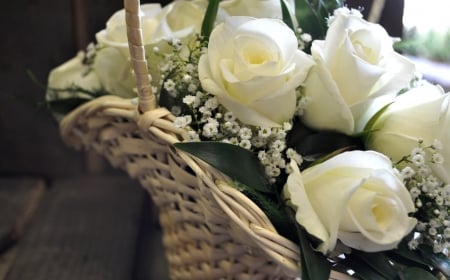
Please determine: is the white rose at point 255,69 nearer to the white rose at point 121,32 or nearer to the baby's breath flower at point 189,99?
the baby's breath flower at point 189,99

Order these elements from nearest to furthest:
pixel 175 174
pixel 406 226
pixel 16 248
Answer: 1. pixel 406 226
2. pixel 175 174
3. pixel 16 248

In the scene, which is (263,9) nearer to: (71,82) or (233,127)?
(233,127)

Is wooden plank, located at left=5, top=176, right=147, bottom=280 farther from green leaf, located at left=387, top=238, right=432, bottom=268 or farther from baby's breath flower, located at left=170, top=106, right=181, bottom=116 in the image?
green leaf, located at left=387, top=238, right=432, bottom=268

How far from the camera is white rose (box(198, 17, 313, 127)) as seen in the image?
0.54m

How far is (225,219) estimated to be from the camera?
23.0 inches

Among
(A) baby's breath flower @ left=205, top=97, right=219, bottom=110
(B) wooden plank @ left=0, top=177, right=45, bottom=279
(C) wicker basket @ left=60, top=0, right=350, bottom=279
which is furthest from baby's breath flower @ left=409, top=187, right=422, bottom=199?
(B) wooden plank @ left=0, top=177, right=45, bottom=279

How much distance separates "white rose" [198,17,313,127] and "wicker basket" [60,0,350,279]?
0.23ft

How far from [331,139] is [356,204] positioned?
113 millimetres

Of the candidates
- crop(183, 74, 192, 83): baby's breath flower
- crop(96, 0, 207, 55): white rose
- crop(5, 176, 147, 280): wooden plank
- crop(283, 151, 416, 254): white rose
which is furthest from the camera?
crop(5, 176, 147, 280): wooden plank

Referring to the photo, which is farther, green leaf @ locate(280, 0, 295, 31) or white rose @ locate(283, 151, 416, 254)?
green leaf @ locate(280, 0, 295, 31)

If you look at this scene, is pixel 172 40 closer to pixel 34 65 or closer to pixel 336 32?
pixel 336 32

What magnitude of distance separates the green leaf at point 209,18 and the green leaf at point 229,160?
0.16 metres

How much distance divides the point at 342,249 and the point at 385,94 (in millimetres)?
164

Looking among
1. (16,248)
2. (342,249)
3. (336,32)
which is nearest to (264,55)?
(336,32)
